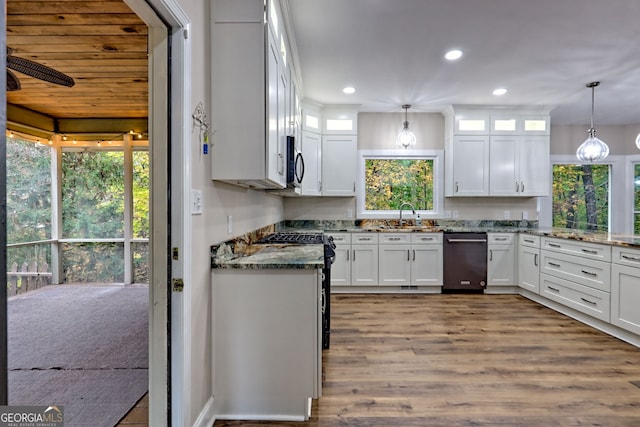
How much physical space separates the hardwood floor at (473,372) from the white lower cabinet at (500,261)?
0.83m

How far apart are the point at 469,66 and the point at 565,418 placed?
9.89 feet

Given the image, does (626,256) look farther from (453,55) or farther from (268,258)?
(268,258)

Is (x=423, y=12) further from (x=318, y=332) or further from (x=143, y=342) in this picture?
(x=143, y=342)

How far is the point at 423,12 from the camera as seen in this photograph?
7.65ft

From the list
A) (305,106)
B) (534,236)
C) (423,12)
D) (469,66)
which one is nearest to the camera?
(423,12)

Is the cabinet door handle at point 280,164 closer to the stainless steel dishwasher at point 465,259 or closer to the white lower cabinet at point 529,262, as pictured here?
the stainless steel dishwasher at point 465,259

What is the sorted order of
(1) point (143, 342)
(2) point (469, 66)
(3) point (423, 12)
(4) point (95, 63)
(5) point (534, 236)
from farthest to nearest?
(5) point (534, 236) → (2) point (469, 66) → (4) point (95, 63) → (1) point (143, 342) → (3) point (423, 12)

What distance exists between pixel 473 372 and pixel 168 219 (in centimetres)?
224

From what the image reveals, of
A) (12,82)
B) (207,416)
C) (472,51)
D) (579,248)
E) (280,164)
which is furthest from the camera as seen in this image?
(579,248)

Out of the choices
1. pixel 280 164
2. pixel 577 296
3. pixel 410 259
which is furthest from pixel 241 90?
pixel 577 296

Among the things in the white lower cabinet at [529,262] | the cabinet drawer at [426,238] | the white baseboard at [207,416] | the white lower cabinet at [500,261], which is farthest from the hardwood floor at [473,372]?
the cabinet drawer at [426,238]

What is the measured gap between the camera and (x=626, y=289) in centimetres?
277

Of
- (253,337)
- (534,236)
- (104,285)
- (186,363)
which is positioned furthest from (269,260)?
(104,285)

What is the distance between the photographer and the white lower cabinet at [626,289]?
2.68m
